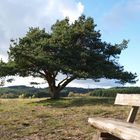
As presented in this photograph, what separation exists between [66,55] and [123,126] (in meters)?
24.0

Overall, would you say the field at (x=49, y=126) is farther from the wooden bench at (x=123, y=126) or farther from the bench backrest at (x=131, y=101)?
the bench backrest at (x=131, y=101)

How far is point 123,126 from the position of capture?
7.30 metres

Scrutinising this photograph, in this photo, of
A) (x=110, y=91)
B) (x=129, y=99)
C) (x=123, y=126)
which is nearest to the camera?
(x=123, y=126)

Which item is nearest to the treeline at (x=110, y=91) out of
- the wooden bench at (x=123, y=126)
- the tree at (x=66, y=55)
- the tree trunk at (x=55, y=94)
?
the tree at (x=66, y=55)

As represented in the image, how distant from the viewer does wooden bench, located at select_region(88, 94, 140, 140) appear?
6604 mm

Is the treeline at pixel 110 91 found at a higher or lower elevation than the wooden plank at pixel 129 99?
higher


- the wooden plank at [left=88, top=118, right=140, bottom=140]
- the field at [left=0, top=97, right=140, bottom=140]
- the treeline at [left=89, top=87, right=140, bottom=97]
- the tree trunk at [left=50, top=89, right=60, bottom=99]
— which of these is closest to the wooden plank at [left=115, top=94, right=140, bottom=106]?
the wooden plank at [left=88, top=118, right=140, bottom=140]

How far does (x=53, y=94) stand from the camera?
109 ft

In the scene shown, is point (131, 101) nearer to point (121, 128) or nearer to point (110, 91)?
point (121, 128)

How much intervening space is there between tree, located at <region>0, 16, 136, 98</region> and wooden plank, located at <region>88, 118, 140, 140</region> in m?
21.4

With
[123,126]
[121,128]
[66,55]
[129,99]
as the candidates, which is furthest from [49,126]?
[66,55]

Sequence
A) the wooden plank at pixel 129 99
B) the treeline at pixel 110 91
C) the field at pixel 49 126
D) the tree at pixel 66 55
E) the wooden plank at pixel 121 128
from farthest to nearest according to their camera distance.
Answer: the treeline at pixel 110 91, the tree at pixel 66 55, the field at pixel 49 126, the wooden plank at pixel 129 99, the wooden plank at pixel 121 128

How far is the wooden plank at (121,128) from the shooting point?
253 inches

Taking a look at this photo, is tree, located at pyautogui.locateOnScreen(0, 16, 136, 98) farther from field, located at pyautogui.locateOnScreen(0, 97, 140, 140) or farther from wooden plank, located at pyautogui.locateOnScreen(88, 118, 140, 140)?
wooden plank, located at pyautogui.locateOnScreen(88, 118, 140, 140)
